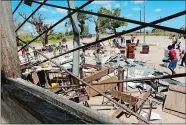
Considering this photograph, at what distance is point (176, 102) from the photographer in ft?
28.6

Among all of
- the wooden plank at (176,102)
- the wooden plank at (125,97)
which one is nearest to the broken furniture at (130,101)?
the wooden plank at (125,97)

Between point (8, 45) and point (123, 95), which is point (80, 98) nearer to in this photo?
point (123, 95)

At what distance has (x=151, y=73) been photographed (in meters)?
13.3

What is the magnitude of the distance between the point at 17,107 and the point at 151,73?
12430 mm

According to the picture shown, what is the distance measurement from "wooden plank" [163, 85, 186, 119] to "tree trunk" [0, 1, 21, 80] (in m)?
7.83

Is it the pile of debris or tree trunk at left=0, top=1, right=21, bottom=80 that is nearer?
tree trunk at left=0, top=1, right=21, bottom=80

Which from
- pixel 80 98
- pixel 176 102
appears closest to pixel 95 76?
pixel 80 98

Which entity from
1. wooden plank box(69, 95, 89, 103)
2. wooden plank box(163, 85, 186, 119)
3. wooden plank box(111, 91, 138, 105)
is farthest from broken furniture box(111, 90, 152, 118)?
wooden plank box(69, 95, 89, 103)

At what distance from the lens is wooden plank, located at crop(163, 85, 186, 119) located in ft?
27.2

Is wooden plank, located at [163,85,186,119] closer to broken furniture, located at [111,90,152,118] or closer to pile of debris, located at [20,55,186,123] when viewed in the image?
pile of debris, located at [20,55,186,123]

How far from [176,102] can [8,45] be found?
8287 mm

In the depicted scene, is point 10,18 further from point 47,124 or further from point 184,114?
point 184,114

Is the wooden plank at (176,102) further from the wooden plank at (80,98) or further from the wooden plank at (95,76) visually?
the wooden plank at (80,98)

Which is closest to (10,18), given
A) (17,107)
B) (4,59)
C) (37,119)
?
(4,59)
